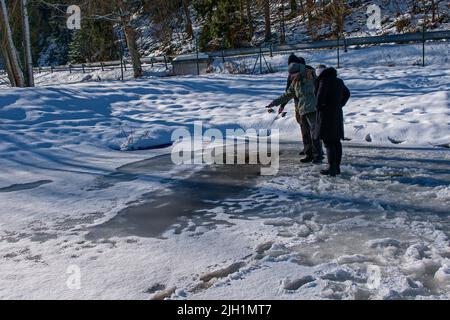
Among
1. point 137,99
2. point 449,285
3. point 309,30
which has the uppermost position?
point 309,30

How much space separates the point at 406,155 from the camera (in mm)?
8453

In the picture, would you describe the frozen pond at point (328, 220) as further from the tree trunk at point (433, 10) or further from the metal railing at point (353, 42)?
the tree trunk at point (433, 10)

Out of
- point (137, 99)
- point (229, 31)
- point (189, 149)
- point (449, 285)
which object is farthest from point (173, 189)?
point (229, 31)

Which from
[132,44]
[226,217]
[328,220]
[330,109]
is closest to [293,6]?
[132,44]

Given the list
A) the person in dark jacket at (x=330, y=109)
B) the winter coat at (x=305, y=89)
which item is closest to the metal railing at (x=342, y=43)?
the winter coat at (x=305, y=89)

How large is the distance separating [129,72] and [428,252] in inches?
1367

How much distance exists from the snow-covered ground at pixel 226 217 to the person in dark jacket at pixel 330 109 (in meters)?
0.48

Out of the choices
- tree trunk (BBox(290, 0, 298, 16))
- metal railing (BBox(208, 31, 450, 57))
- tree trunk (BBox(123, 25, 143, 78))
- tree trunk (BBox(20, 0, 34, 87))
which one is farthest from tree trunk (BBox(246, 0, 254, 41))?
tree trunk (BBox(20, 0, 34, 87))

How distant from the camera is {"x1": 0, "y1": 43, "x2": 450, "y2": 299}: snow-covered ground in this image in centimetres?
394

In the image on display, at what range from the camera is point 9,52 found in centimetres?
1717

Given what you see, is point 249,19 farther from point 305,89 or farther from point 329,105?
point 329,105

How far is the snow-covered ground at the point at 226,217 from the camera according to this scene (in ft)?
12.9

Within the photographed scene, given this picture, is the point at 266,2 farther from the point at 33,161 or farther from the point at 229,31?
the point at 33,161

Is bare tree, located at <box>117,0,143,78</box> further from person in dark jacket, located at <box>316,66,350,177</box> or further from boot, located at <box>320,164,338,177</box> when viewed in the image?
boot, located at <box>320,164,338,177</box>
